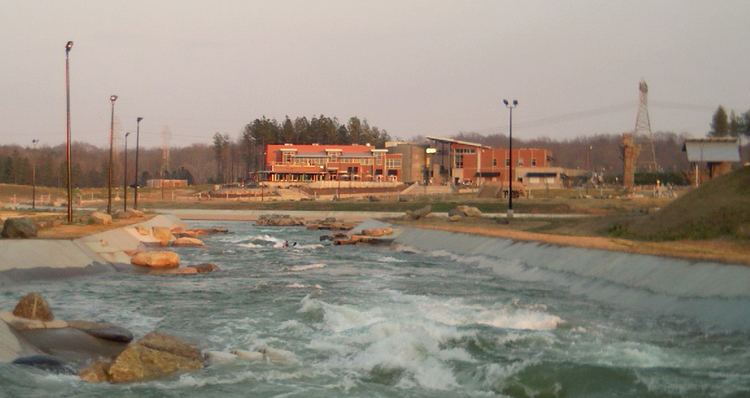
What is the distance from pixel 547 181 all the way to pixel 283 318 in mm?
128371

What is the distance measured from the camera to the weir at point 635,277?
2305cm

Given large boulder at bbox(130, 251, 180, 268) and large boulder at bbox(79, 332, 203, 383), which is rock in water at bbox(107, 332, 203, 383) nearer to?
large boulder at bbox(79, 332, 203, 383)

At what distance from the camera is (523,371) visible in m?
16.4

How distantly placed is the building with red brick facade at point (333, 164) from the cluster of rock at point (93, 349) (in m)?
141

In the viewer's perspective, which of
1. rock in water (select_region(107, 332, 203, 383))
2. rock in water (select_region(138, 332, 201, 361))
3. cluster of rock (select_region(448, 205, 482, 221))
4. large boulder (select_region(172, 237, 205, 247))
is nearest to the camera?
rock in water (select_region(107, 332, 203, 383))

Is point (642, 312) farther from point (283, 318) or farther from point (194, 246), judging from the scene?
point (194, 246)

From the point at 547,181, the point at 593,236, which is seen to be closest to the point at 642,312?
the point at 593,236

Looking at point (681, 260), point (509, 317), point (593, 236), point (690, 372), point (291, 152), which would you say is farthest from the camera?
point (291, 152)

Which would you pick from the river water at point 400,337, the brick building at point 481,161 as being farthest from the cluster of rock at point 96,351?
the brick building at point 481,161

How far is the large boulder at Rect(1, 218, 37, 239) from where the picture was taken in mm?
38312

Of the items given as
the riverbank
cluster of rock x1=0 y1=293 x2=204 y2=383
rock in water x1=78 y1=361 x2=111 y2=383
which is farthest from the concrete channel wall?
the riverbank

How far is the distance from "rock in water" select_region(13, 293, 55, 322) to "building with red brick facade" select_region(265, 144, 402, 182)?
141 metres

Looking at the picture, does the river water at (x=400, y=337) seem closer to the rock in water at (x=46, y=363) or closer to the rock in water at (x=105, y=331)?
the rock in water at (x=46, y=363)

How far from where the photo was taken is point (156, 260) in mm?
39094
